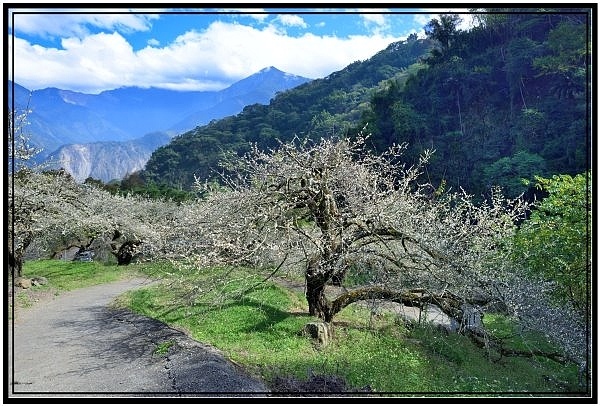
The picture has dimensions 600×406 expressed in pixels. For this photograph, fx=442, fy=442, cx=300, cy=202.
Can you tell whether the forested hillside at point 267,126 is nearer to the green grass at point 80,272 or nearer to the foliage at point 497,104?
the foliage at point 497,104

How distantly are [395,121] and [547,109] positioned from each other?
336 inches

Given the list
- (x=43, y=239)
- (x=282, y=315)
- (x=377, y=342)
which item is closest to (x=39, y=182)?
(x=43, y=239)

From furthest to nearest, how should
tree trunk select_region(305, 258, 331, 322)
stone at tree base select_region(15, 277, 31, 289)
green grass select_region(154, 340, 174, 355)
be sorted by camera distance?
stone at tree base select_region(15, 277, 31, 289) < tree trunk select_region(305, 258, 331, 322) < green grass select_region(154, 340, 174, 355)

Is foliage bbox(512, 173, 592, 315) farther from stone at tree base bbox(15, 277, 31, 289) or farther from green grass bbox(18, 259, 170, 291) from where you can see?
stone at tree base bbox(15, 277, 31, 289)

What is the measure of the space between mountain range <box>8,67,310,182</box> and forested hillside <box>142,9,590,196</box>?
4.59 metres

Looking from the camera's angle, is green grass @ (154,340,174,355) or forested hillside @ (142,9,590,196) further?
forested hillside @ (142,9,590,196)

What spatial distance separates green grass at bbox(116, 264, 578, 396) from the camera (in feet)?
18.5

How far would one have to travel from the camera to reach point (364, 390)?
514cm

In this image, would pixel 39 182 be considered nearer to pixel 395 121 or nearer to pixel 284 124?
pixel 395 121

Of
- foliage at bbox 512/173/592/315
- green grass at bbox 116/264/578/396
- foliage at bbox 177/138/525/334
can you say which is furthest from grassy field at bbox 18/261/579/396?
foliage at bbox 512/173/592/315

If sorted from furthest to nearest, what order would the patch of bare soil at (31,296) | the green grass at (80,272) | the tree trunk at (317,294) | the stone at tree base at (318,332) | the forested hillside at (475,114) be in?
the forested hillside at (475,114) < the green grass at (80,272) < the patch of bare soil at (31,296) < the tree trunk at (317,294) < the stone at tree base at (318,332)

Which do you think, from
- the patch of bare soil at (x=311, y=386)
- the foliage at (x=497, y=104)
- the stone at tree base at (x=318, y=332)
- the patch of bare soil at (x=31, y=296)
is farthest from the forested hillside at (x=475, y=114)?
the patch of bare soil at (x=311, y=386)

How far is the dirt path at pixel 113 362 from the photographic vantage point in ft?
15.7

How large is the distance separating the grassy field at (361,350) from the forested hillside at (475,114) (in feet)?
37.7
